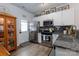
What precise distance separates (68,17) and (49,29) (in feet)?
1.22

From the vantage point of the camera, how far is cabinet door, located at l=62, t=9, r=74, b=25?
1.59 metres

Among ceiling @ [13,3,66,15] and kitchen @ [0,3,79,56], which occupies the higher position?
ceiling @ [13,3,66,15]

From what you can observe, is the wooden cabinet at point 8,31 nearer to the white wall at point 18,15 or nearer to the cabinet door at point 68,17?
the white wall at point 18,15

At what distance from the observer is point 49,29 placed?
1.67 meters

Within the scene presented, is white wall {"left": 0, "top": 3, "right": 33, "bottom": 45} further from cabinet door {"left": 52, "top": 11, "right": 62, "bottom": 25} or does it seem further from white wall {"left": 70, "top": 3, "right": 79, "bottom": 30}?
white wall {"left": 70, "top": 3, "right": 79, "bottom": 30}

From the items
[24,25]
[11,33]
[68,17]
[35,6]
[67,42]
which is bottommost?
[67,42]

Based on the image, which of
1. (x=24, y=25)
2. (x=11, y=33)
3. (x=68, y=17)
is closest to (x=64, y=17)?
(x=68, y=17)

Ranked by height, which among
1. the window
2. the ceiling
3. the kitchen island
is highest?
the ceiling

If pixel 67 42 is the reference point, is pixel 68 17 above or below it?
above

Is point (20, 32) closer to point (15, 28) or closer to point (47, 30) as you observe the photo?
point (15, 28)

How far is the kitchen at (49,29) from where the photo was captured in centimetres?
159

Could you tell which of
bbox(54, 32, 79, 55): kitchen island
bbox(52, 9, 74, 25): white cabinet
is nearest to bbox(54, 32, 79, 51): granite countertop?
bbox(54, 32, 79, 55): kitchen island

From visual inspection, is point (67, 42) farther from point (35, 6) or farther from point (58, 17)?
point (35, 6)

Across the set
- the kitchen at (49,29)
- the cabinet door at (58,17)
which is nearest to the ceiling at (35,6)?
the kitchen at (49,29)
